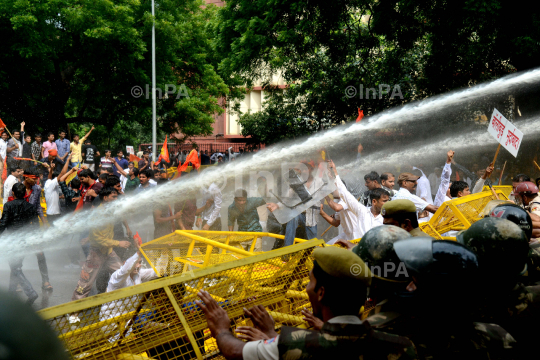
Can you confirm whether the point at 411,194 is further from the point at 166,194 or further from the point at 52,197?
the point at 52,197

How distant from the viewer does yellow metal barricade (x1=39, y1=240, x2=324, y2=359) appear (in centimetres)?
192

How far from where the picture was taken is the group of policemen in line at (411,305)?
5.49 feet

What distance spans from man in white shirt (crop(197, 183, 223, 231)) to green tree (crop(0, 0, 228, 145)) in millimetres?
10170

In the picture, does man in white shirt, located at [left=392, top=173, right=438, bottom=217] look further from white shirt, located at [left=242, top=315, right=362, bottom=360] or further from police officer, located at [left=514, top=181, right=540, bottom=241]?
white shirt, located at [left=242, top=315, right=362, bottom=360]

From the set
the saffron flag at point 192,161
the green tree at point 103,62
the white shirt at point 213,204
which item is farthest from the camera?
the green tree at point 103,62

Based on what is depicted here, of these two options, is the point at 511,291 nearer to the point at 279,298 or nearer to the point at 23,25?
the point at 279,298

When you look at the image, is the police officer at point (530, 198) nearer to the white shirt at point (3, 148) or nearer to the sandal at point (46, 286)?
the sandal at point (46, 286)

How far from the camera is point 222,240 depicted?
489cm

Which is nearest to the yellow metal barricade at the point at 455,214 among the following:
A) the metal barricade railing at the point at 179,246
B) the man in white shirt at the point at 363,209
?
the man in white shirt at the point at 363,209

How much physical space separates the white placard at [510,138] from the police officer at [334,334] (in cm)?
509

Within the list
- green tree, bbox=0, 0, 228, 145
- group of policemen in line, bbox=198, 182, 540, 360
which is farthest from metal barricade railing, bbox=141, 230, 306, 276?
green tree, bbox=0, 0, 228, 145
